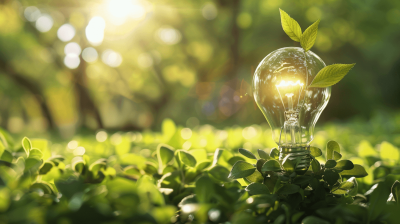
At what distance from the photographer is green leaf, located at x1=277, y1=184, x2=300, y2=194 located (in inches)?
28.2

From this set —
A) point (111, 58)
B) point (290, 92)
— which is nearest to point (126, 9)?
point (111, 58)

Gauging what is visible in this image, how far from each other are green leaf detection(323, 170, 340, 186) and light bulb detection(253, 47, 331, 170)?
8.8 inches

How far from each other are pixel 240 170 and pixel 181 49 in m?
10.6

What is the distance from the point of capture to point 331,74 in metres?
0.87

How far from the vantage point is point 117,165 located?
133 centimetres

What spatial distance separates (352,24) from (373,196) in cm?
984

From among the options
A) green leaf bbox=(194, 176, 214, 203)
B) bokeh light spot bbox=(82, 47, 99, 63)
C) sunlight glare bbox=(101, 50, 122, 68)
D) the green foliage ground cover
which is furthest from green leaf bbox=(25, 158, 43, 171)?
sunlight glare bbox=(101, 50, 122, 68)

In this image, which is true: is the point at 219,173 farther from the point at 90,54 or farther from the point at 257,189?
the point at 90,54

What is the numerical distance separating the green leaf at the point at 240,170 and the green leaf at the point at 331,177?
0.21m

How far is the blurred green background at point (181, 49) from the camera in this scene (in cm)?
887

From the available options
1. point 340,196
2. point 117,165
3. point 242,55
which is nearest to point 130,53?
point 242,55

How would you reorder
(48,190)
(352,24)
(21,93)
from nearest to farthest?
(48,190) < (352,24) < (21,93)

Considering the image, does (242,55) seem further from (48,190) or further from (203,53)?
(48,190)

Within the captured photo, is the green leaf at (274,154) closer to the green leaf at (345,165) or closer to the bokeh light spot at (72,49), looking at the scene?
the green leaf at (345,165)
